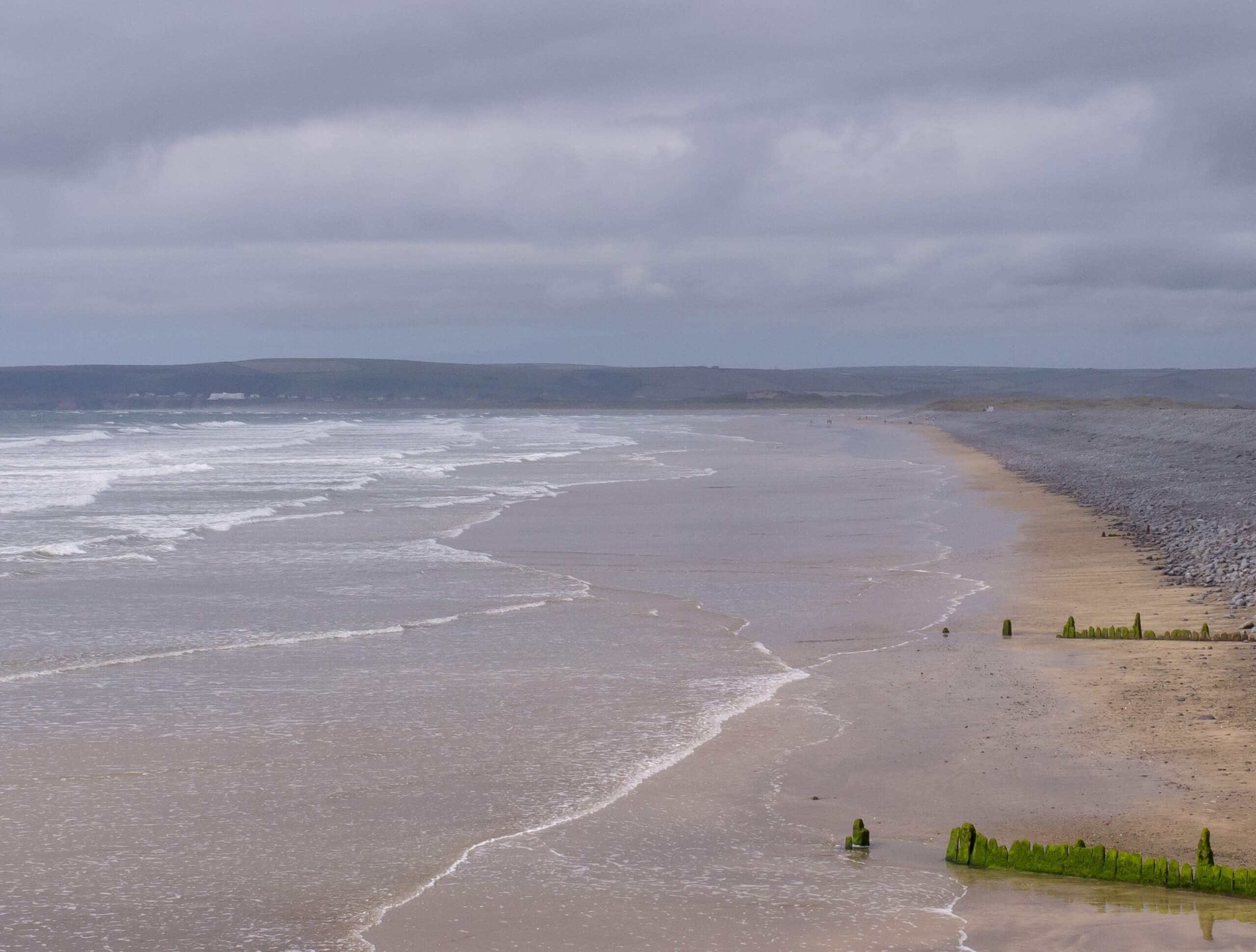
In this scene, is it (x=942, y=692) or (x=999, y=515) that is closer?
(x=942, y=692)

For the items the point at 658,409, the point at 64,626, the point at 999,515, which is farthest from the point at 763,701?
the point at 658,409

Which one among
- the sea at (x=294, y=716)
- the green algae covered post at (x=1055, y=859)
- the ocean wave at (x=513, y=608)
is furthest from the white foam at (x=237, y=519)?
the green algae covered post at (x=1055, y=859)

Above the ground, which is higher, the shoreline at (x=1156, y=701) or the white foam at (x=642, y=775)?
the shoreline at (x=1156, y=701)

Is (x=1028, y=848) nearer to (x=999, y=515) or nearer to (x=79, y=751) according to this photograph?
(x=79, y=751)

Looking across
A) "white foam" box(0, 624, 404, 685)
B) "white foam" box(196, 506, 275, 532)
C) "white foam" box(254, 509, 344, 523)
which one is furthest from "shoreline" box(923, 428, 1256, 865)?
"white foam" box(196, 506, 275, 532)

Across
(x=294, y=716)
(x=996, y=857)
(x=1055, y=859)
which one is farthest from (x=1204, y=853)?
(x=294, y=716)

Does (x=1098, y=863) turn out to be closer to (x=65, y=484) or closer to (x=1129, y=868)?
(x=1129, y=868)

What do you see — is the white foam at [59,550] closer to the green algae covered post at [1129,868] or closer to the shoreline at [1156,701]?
the shoreline at [1156,701]

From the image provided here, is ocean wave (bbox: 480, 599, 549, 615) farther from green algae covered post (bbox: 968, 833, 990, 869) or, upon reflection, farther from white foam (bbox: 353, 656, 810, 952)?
green algae covered post (bbox: 968, 833, 990, 869)

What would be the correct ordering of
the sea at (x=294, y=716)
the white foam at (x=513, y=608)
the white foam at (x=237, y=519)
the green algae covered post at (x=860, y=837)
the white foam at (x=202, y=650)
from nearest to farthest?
the sea at (x=294, y=716), the green algae covered post at (x=860, y=837), the white foam at (x=202, y=650), the white foam at (x=513, y=608), the white foam at (x=237, y=519)
